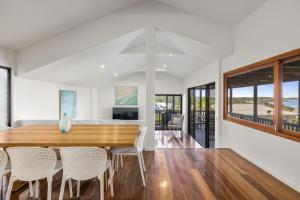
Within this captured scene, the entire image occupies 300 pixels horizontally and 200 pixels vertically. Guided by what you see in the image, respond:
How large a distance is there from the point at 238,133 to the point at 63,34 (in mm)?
4565

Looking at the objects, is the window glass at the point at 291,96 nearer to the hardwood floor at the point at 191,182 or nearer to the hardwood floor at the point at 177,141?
the hardwood floor at the point at 191,182

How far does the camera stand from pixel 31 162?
217cm

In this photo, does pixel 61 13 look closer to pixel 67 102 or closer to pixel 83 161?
pixel 83 161

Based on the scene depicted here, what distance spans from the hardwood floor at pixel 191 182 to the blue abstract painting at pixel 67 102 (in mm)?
4076

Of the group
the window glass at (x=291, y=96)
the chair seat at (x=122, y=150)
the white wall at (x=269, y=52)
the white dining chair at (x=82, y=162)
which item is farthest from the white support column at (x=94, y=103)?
the window glass at (x=291, y=96)

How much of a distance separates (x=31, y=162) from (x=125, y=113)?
8.02 metres

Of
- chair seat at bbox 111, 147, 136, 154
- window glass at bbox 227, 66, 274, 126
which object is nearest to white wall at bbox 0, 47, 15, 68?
chair seat at bbox 111, 147, 136, 154

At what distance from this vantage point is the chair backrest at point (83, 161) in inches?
85.3

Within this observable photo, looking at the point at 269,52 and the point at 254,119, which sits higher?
the point at 269,52

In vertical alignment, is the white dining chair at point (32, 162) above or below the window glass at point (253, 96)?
below

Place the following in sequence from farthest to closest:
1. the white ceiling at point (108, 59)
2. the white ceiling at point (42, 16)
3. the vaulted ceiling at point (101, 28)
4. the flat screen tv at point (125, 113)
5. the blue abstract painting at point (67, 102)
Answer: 1. the flat screen tv at point (125, 113)
2. the blue abstract painting at point (67, 102)
3. the white ceiling at point (108, 59)
4. the vaulted ceiling at point (101, 28)
5. the white ceiling at point (42, 16)

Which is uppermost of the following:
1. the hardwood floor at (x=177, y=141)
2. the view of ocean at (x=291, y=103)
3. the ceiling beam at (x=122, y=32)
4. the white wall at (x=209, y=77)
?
the ceiling beam at (x=122, y=32)

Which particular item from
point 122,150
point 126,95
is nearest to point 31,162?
point 122,150

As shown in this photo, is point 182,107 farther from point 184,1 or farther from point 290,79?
point 290,79
